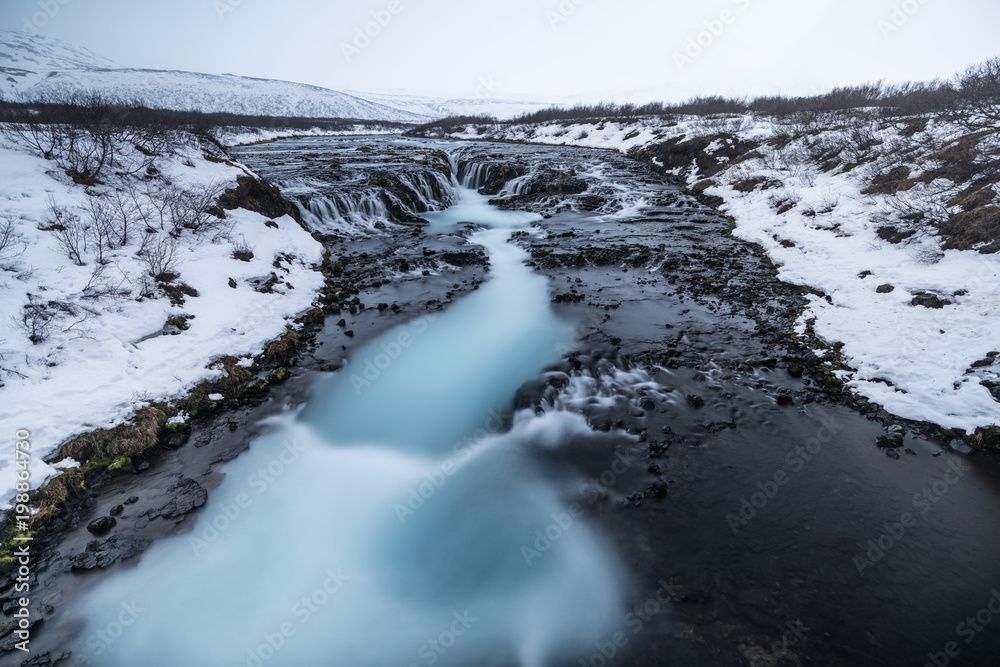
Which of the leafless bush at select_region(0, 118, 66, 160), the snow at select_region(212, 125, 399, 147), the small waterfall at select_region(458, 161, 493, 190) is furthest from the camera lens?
the snow at select_region(212, 125, 399, 147)

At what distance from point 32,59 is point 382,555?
201m

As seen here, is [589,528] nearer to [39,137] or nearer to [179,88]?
[39,137]

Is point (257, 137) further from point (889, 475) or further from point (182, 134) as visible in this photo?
A: point (889, 475)

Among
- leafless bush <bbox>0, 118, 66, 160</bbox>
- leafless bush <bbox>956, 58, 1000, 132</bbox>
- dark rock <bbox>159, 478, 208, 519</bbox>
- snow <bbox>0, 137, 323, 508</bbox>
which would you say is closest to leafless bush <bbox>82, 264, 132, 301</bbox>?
snow <bbox>0, 137, 323, 508</bbox>

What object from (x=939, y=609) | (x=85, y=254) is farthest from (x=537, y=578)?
(x=85, y=254)

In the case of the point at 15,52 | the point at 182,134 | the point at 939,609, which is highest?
the point at 15,52

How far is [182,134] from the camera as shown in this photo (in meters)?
14.6

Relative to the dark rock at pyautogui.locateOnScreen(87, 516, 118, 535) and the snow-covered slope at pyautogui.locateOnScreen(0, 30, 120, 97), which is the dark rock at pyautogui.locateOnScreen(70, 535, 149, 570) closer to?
the dark rock at pyautogui.locateOnScreen(87, 516, 118, 535)

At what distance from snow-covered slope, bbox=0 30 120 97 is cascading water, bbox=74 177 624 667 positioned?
117m

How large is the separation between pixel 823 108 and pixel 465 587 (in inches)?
1410

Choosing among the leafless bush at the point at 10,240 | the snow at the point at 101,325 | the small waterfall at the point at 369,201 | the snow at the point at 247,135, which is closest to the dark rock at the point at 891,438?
the snow at the point at 101,325

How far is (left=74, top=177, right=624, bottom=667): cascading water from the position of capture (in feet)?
13.0

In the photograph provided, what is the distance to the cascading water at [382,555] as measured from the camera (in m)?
3.95

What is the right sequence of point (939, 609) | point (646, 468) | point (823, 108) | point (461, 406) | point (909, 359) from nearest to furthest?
point (939, 609)
point (646, 468)
point (909, 359)
point (461, 406)
point (823, 108)
